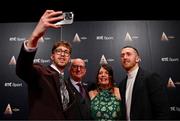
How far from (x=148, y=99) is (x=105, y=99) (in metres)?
0.41

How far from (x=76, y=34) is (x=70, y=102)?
2.14 meters

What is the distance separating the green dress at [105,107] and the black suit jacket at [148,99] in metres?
0.09

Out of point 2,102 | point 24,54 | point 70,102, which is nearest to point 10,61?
point 2,102

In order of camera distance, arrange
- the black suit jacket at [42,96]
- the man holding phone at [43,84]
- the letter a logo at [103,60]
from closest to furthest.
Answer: the man holding phone at [43,84] → the black suit jacket at [42,96] → the letter a logo at [103,60]

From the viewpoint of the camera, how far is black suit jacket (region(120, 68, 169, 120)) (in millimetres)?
2113

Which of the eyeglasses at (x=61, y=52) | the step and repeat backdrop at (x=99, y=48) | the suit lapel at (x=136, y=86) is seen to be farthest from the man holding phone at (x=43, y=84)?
the step and repeat backdrop at (x=99, y=48)

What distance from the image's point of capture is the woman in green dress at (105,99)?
222cm

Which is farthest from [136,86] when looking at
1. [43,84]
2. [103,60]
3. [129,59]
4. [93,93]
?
[103,60]

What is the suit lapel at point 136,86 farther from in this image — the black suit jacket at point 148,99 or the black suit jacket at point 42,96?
the black suit jacket at point 42,96

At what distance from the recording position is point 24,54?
133 cm

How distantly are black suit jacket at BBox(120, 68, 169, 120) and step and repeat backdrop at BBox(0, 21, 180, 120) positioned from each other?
54.4 inches

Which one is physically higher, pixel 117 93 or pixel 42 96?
pixel 42 96

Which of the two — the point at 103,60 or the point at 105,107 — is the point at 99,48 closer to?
the point at 103,60

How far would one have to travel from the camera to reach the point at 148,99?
7.09 ft
